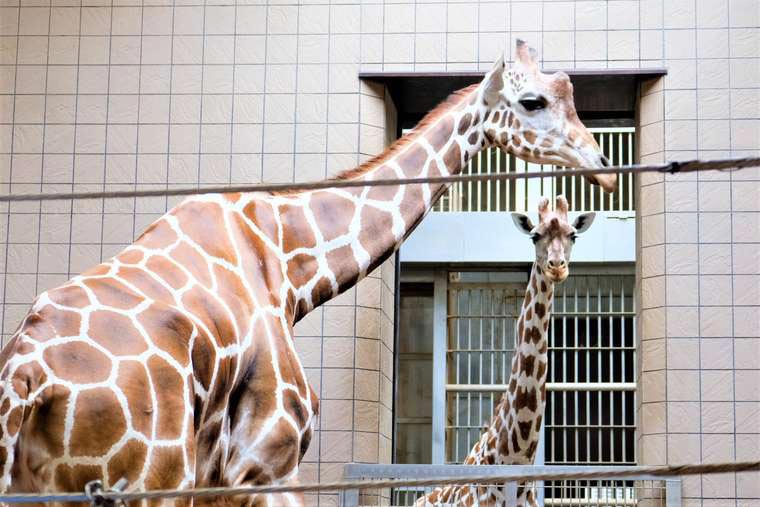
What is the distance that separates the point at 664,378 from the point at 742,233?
102cm

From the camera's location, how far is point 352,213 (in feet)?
22.2

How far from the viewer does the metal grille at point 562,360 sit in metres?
12.3

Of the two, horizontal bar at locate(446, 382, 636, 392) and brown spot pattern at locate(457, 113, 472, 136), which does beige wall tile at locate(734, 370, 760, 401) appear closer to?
brown spot pattern at locate(457, 113, 472, 136)

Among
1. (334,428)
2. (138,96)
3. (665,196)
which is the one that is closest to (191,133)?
(138,96)

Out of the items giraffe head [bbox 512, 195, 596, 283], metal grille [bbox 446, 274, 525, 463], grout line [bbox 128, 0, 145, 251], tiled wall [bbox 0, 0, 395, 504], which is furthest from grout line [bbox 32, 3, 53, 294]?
metal grille [bbox 446, 274, 525, 463]

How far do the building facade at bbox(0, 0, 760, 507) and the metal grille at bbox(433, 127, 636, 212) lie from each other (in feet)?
11.7

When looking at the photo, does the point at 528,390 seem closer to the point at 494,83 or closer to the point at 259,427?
the point at 494,83

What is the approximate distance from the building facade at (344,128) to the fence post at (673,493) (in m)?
0.29

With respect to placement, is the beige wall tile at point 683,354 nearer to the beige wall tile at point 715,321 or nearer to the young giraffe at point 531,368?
the beige wall tile at point 715,321

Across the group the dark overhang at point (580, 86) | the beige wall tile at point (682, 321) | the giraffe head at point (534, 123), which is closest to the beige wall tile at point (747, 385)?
the beige wall tile at point (682, 321)

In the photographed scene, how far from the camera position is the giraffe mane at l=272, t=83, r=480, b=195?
22.5ft

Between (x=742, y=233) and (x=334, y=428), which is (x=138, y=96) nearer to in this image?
(x=334, y=428)

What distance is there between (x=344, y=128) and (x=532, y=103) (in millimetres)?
1841

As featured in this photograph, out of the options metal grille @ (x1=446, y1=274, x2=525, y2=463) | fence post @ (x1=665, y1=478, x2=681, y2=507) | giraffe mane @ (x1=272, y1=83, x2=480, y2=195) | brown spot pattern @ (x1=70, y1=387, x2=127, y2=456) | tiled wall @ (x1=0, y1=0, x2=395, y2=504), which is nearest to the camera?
brown spot pattern @ (x1=70, y1=387, x2=127, y2=456)
